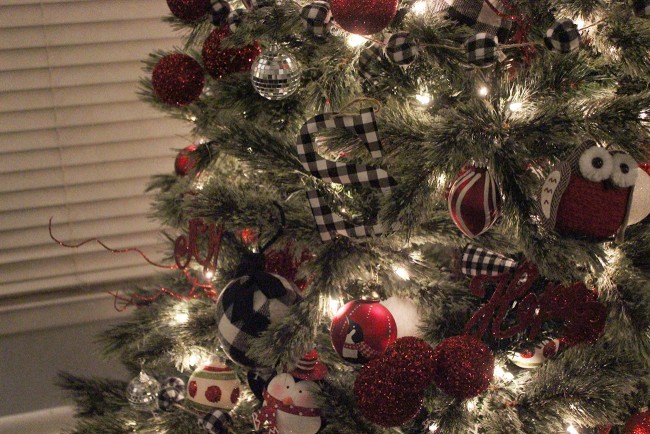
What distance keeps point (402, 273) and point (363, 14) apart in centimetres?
33

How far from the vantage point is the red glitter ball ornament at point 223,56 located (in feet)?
2.92

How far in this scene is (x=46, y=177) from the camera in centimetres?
145

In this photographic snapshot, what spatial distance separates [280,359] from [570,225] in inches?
12.8

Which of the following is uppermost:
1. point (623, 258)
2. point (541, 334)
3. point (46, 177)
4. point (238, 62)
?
point (238, 62)

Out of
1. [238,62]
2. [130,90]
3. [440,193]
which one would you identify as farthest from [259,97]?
[130,90]

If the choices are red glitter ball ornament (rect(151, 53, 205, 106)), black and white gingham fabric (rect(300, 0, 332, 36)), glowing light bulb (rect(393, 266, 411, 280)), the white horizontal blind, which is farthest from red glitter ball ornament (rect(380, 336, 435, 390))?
the white horizontal blind

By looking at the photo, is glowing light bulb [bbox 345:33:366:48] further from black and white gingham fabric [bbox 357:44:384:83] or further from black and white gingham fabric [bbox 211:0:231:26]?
black and white gingham fabric [bbox 211:0:231:26]

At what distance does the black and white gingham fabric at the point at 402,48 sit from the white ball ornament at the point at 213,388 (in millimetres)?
497

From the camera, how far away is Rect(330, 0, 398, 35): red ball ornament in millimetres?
672

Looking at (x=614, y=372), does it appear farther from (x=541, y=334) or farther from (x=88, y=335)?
(x=88, y=335)

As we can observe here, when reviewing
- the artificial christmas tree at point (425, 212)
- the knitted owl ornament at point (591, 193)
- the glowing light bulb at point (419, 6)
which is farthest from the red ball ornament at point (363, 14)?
the knitted owl ornament at point (591, 193)

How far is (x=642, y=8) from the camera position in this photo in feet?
2.09

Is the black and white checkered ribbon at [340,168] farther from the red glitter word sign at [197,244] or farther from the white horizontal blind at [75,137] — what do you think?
the white horizontal blind at [75,137]

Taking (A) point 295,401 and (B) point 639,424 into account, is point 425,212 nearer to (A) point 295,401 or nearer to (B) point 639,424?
(A) point 295,401
